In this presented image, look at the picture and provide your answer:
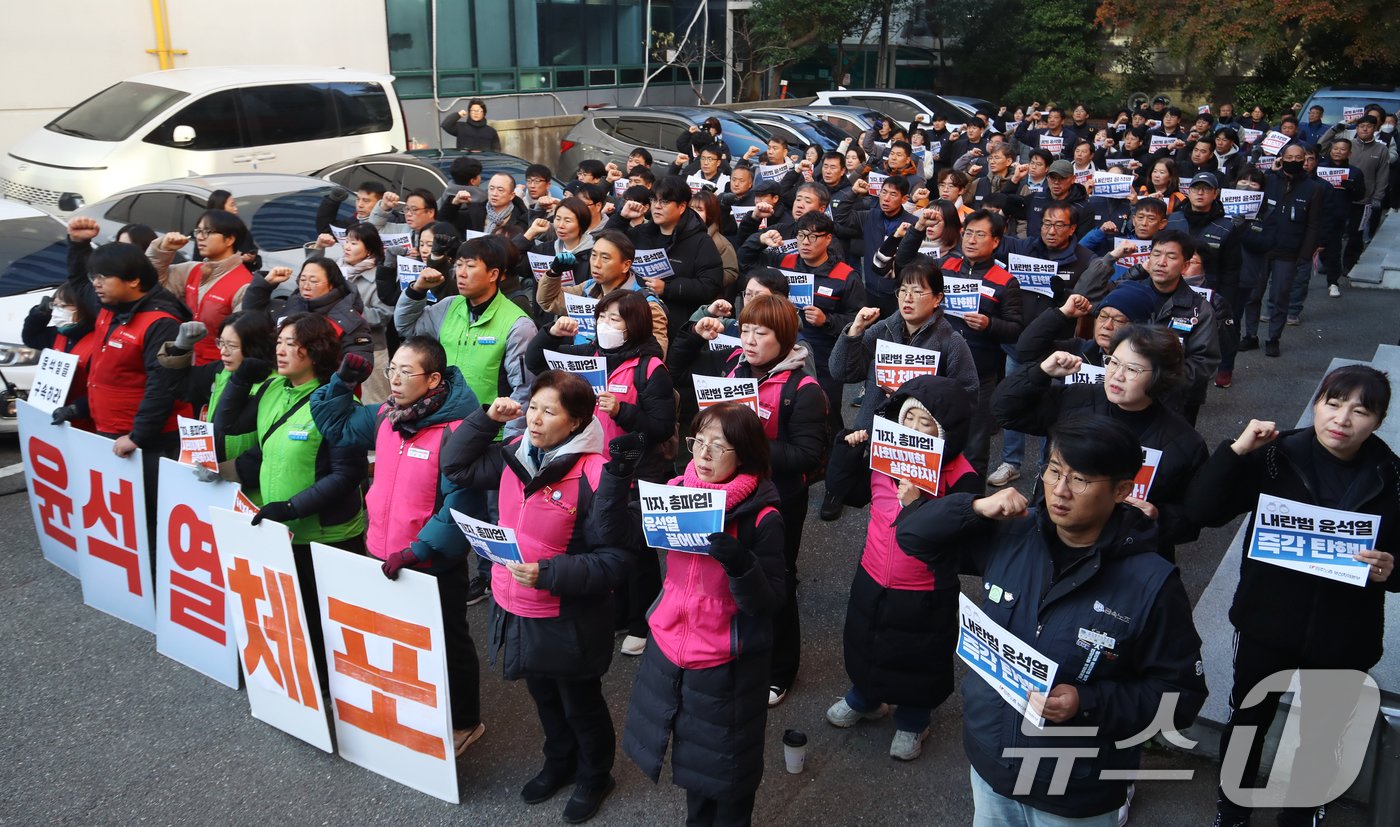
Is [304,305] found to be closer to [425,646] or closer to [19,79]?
[425,646]

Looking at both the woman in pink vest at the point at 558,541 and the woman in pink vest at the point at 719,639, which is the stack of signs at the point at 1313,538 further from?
the woman in pink vest at the point at 558,541

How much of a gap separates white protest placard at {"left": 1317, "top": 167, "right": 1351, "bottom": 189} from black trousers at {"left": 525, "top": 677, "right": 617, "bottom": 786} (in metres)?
10.5

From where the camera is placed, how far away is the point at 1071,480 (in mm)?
2926

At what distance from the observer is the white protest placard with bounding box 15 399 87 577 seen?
231 inches

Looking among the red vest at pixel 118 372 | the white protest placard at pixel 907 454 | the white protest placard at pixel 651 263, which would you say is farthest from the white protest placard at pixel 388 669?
the white protest placard at pixel 651 263

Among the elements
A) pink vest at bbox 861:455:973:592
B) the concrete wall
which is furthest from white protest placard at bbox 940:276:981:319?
the concrete wall

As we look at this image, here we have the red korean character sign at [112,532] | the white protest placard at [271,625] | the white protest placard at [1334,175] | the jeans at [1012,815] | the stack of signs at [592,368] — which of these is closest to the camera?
the jeans at [1012,815]

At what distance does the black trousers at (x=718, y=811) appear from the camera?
3.77 m

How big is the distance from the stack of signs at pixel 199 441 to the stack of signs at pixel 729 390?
7.16 ft

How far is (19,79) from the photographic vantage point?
1650cm

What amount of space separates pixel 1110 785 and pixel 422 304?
4764 millimetres

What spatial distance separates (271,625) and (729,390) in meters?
2.16

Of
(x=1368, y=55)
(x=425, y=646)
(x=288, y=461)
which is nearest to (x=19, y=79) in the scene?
(x=288, y=461)

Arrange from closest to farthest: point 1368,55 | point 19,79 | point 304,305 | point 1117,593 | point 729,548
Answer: point 1117,593, point 729,548, point 304,305, point 19,79, point 1368,55
